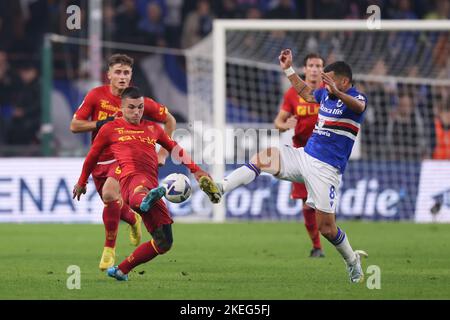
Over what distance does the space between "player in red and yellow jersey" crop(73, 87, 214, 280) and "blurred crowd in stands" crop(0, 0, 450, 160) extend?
448 inches

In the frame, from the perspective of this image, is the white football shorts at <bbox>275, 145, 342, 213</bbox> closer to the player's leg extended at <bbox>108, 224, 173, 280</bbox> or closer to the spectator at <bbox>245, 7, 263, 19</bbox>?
the player's leg extended at <bbox>108, 224, 173, 280</bbox>

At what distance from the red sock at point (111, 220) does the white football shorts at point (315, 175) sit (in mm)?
2179

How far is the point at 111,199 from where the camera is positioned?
12.9 m

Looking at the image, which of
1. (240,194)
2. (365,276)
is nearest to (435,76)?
(240,194)

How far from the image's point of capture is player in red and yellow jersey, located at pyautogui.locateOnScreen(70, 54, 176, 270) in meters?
12.6

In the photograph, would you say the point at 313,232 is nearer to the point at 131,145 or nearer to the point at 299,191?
the point at 299,191

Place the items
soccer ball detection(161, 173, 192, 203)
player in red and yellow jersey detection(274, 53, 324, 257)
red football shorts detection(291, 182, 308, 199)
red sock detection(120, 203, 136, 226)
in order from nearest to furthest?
soccer ball detection(161, 173, 192, 203) < red sock detection(120, 203, 136, 226) < player in red and yellow jersey detection(274, 53, 324, 257) < red football shorts detection(291, 182, 308, 199)

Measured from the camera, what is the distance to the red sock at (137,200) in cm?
1072

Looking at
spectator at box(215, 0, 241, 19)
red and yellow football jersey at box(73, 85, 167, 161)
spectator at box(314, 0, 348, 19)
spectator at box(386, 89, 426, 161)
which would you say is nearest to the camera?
red and yellow football jersey at box(73, 85, 167, 161)

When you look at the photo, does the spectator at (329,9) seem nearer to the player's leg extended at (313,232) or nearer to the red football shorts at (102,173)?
the player's leg extended at (313,232)

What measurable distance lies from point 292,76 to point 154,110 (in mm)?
1940

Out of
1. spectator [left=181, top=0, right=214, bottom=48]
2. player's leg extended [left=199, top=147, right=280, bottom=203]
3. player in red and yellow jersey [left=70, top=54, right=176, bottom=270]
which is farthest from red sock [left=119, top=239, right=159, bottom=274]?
spectator [left=181, top=0, right=214, bottom=48]

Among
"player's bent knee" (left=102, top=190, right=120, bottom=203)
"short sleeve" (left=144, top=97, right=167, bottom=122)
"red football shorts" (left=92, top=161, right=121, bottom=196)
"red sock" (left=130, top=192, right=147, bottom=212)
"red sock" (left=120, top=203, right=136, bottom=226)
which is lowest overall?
"red sock" (left=120, top=203, right=136, bottom=226)

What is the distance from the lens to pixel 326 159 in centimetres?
1134
